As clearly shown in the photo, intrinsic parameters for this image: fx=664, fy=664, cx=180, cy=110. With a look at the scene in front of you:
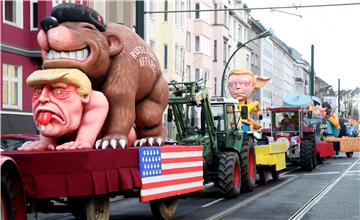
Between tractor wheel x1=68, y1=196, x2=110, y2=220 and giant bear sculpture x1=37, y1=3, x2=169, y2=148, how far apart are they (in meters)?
0.88

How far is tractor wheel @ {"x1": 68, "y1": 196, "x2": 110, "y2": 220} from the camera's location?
8800 millimetres

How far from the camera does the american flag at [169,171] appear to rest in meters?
9.55

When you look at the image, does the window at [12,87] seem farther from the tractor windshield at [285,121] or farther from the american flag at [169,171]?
the american flag at [169,171]

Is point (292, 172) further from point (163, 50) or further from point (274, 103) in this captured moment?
point (274, 103)

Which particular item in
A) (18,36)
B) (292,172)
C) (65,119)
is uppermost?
(18,36)

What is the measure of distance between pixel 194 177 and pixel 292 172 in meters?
13.8

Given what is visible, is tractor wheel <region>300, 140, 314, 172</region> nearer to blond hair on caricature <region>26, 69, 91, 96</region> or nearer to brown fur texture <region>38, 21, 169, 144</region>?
brown fur texture <region>38, 21, 169, 144</region>

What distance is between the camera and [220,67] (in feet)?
197

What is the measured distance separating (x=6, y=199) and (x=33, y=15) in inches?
802

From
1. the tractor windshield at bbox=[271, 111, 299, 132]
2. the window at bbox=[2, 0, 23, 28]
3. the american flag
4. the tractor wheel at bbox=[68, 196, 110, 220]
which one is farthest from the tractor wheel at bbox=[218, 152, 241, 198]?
the window at bbox=[2, 0, 23, 28]

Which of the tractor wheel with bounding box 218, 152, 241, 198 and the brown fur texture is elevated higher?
the brown fur texture

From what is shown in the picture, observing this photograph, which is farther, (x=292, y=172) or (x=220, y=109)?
(x=292, y=172)

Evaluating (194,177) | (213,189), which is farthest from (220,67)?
(194,177)

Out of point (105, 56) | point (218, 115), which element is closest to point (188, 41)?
point (218, 115)
